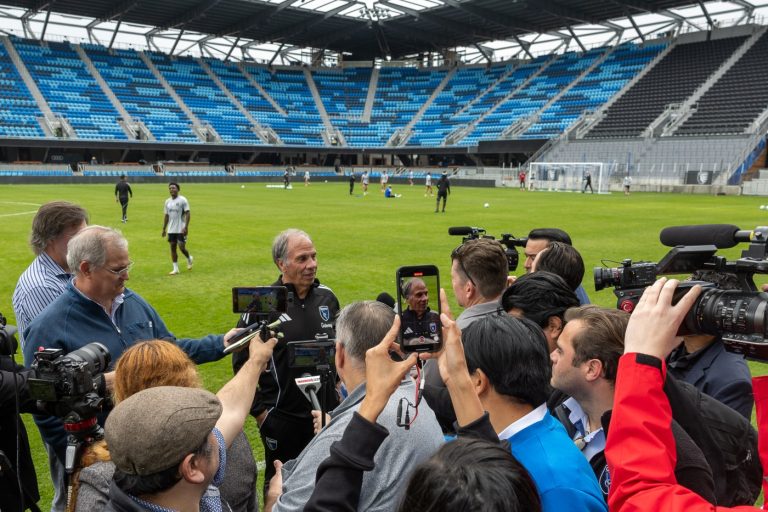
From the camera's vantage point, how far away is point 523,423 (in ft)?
7.18

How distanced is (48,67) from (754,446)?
213 ft

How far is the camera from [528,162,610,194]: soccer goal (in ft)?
125

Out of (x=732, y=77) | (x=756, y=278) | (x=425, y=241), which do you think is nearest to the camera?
(x=756, y=278)

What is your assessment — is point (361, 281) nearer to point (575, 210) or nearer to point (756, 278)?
point (756, 278)

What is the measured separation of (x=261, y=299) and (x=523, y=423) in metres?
1.66

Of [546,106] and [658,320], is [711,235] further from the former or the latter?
[546,106]

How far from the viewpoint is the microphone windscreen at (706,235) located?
104 inches

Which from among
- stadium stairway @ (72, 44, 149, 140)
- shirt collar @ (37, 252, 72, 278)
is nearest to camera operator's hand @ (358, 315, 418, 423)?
shirt collar @ (37, 252, 72, 278)

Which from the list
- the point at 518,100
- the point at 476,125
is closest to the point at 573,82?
the point at 518,100

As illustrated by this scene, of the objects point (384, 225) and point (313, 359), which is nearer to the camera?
point (313, 359)

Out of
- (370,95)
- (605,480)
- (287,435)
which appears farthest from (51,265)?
(370,95)

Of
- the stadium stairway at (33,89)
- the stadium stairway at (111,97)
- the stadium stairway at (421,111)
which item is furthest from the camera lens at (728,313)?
the stadium stairway at (421,111)

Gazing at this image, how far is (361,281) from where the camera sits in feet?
34.1

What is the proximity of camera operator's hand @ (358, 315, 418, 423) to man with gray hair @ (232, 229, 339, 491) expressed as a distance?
1794 millimetres
